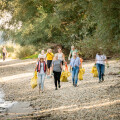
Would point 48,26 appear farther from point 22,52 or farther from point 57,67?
point 22,52

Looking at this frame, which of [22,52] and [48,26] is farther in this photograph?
[22,52]

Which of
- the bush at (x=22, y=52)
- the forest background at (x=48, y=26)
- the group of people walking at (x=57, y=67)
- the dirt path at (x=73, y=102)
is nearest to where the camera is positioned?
the dirt path at (x=73, y=102)

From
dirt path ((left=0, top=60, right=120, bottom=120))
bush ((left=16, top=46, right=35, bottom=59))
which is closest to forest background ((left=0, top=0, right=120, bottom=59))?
dirt path ((left=0, top=60, right=120, bottom=120))

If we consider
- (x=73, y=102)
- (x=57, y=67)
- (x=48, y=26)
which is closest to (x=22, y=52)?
(x=48, y=26)

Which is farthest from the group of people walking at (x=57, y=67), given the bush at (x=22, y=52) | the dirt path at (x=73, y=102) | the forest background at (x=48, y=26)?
the bush at (x=22, y=52)

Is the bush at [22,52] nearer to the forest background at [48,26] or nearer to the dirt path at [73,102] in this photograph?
the forest background at [48,26]

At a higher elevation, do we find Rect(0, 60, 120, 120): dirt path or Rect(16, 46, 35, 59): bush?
Rect(16, 46, 35, 59): bush

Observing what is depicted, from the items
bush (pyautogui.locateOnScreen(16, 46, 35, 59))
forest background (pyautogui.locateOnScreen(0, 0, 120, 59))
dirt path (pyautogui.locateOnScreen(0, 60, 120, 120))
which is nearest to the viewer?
dirt path (pyautogui.locateOnScreen(0, 60, 120, 120))

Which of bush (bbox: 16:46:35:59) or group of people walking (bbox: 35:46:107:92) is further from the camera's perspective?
bush (bbox: 16:46:35:59)

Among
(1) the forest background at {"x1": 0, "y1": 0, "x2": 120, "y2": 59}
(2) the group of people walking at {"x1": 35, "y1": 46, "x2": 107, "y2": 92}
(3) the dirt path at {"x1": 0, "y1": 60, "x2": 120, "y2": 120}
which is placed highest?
(1) the forest background at {"x1": 0, "y1": 0, "x2": 120, "y2": 59}

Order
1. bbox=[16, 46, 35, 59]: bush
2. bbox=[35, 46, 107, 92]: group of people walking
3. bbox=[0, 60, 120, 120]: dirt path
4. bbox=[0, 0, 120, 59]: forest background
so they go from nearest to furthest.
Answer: bbox=[0, 60, 120, 120]: dirt path → bbox=[35, 46, 107, 92]: group of people walking → bbox=[0, 0, 120, 59]: forest background → bbox=[16, 46, 35, 59]: bush

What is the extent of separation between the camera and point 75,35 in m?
23.4

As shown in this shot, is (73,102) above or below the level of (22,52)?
below

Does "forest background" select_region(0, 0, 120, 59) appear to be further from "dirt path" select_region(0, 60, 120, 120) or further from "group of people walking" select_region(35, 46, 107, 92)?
"dirt path" select_region(0, 60, 120, 120)
